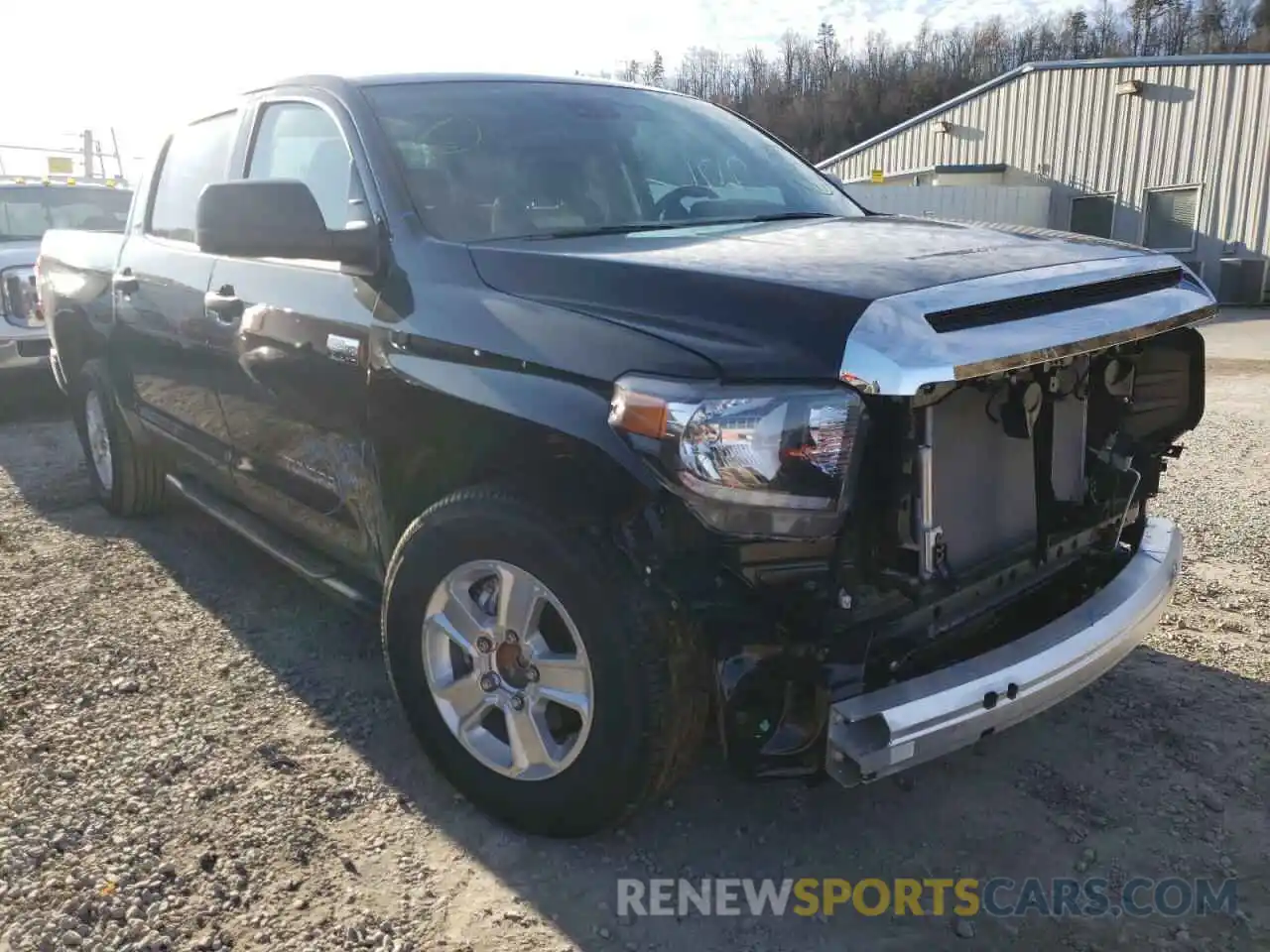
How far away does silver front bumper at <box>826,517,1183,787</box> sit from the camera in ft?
6.63

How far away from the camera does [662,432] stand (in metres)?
2.05

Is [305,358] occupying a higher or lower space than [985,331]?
lower

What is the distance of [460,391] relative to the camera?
97.9 inches

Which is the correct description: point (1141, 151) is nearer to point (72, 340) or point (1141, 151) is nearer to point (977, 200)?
point (977, 200)

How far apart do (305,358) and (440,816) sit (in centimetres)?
135

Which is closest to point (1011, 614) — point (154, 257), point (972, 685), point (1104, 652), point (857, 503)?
point (1104, 652)

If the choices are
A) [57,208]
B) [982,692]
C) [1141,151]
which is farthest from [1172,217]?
[982,692]

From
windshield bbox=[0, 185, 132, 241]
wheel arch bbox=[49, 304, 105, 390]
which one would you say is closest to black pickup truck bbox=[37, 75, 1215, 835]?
wheel arch bbox=[49, 304, 105, 390]

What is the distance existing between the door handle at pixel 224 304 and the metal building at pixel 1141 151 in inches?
653

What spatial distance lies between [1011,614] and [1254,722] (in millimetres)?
1209

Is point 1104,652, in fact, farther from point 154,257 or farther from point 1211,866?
point 154,257

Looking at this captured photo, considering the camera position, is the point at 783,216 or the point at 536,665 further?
the point at 783,216

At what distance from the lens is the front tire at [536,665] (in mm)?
2172

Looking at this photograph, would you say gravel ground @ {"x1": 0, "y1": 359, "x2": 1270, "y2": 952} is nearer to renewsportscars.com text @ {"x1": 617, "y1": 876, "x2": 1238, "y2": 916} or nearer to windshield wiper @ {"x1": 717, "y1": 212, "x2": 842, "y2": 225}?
renewsportscars.com text @ {"x1": 617, "y1": 876, "x2": 1238, "y2": 916}
